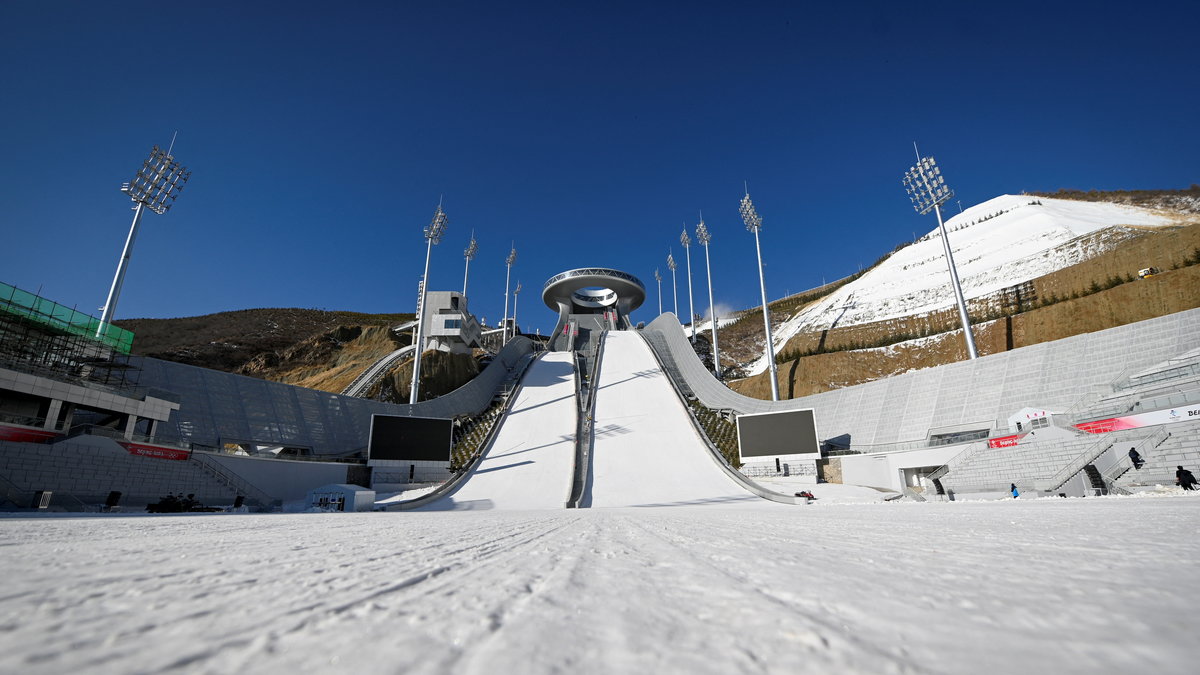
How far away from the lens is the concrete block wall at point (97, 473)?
1457 cm

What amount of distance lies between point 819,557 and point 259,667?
8.06ft

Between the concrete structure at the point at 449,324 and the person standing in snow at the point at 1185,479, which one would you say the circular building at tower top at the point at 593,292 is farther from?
the person standing in snow at the point at 1185,479

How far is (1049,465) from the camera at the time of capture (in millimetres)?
16031

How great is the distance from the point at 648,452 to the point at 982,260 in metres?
45.0

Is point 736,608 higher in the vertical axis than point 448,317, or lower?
lower

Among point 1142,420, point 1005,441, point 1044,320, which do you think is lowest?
point 1005,441

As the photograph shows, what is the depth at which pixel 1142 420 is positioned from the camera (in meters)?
14.8

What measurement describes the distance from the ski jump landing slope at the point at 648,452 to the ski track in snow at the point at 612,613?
1386 centimetres

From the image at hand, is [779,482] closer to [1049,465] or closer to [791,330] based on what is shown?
[1049,465]

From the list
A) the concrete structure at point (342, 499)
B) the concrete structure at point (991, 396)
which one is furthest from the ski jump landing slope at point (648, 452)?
the concrete structure at point (342, 499)

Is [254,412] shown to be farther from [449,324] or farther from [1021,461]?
[1021,461]

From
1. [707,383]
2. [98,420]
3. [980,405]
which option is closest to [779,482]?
[980,405]

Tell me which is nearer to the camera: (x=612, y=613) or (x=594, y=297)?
(x=612, y=613)

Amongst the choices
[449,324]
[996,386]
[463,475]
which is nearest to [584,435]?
[463,475]
